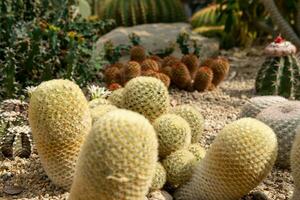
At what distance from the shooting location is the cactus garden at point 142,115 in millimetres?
2549

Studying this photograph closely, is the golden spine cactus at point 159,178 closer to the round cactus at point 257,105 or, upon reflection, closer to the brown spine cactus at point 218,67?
the round cactus at point 257,105

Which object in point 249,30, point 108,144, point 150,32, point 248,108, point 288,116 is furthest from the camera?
point 249,30

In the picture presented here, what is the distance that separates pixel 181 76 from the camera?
552cm

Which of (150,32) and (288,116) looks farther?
(150,32)

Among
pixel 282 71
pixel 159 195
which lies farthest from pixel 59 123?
pixel 282 71

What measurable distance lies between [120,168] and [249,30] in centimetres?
601

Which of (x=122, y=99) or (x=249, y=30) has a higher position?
(x=122, y=99)

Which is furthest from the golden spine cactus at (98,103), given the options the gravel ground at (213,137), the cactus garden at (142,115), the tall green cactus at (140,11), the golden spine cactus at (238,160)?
the tall green cactus at (140,11)

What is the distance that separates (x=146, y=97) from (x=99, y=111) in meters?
0.29

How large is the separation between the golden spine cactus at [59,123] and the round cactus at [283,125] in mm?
1274

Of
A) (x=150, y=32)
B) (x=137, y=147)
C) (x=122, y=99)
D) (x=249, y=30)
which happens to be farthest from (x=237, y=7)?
(x=137, y=147)

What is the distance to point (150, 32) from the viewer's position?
7668 mm

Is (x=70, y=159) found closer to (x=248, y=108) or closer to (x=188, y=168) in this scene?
(x=188, y=168)

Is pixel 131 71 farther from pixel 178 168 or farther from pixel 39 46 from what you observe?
pixel 178 168
